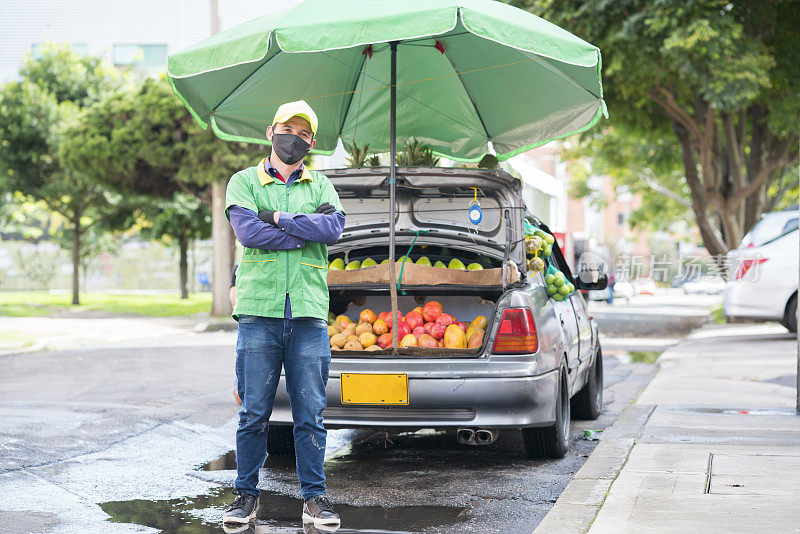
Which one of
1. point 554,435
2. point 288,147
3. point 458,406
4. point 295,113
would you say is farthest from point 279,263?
point 554,435

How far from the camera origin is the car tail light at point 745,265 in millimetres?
14062

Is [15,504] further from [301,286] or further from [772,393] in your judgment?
[772,393]

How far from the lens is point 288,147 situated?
4312mm

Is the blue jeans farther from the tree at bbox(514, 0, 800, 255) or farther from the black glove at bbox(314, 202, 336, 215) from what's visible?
the tree at bbox(514, 0, 800, 255)

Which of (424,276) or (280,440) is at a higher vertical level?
(424,276)

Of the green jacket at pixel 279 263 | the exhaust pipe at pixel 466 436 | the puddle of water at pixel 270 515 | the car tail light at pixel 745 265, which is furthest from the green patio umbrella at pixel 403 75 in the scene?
the car tail light at pixel 745 265

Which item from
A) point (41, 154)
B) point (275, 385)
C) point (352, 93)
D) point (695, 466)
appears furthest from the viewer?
point (41, 154)

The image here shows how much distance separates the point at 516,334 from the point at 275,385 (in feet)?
5.75

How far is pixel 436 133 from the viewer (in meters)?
7.89

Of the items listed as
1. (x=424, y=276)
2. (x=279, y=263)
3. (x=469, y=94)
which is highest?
(x=469, y=94)

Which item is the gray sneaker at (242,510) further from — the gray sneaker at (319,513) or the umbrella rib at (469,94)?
the umbrella rib at (469,94)

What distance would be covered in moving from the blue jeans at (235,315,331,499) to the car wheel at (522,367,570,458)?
6.73ft

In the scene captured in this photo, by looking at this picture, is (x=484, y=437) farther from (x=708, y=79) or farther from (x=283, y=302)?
(x=708, y=79)

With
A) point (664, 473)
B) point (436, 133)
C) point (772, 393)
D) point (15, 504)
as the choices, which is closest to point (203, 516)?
point (15, 504)
